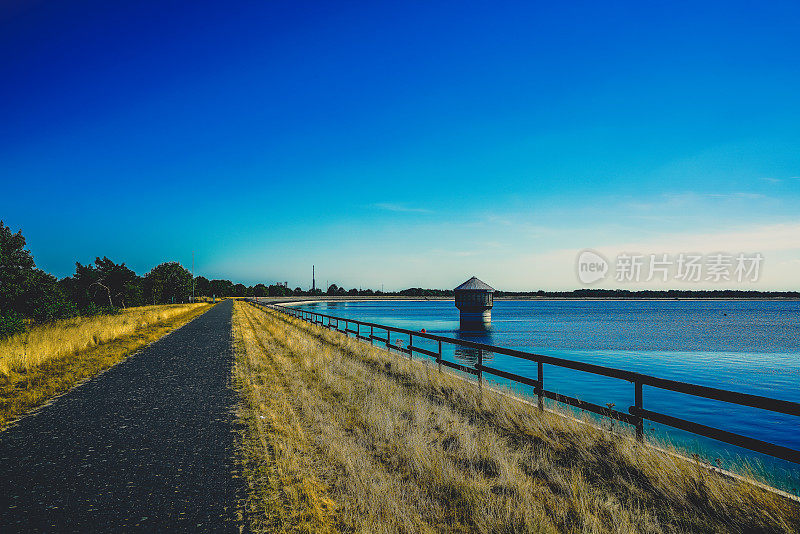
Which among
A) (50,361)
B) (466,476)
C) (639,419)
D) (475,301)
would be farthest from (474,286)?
(466,476)

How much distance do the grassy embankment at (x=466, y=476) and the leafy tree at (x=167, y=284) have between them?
114 m

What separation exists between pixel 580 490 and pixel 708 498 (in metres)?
1.46

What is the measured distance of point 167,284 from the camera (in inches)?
4796

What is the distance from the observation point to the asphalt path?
4867 millimetres

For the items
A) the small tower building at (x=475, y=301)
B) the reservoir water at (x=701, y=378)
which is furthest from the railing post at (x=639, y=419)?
the small tower building at (x=475, y=301)

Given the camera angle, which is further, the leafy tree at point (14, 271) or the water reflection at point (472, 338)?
the water reflection at point (472, 338)

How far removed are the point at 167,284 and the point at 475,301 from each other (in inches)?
3840

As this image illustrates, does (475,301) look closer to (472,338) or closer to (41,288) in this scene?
(472,338)

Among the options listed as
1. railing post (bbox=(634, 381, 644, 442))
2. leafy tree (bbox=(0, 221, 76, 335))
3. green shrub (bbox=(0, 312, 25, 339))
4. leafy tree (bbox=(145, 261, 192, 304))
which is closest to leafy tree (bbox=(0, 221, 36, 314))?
leafy tree (bbox=(0, 221, 76, 335))

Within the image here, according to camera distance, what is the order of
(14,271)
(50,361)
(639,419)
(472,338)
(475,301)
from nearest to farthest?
(639,419)
(50,361)
(14,271)
(472,338)
(475,301)

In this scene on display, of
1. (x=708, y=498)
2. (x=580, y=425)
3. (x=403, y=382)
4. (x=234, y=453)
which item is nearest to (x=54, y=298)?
(x=403, y=382)

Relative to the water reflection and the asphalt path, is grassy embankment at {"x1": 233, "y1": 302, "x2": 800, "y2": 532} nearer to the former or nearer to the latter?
the asphalt path

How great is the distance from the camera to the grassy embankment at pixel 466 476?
4812mm

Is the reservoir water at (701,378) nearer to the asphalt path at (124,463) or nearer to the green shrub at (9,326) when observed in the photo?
the asphalt path at (124,463)
